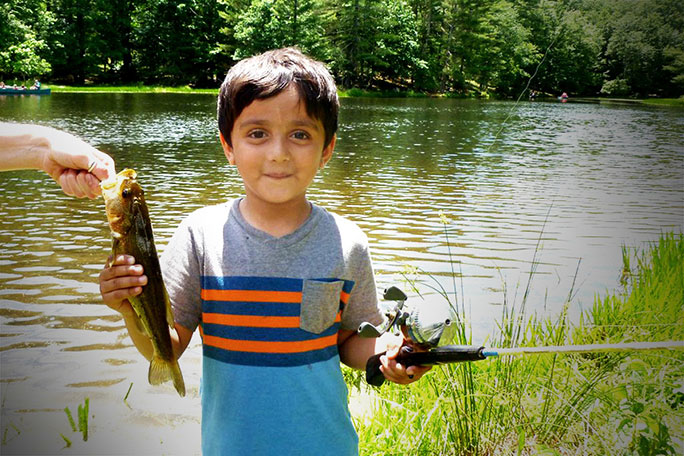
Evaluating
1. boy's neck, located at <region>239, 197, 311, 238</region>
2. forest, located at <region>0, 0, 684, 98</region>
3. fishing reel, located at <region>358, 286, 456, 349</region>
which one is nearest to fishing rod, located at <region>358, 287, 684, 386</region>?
fishing reel, located at <region>358, 286, 456, 349</region>

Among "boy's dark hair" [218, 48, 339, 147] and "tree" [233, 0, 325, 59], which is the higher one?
"tree" [233, 0, 325, 59]

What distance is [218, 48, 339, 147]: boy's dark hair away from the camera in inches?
71.9

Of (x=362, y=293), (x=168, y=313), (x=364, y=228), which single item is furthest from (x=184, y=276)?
(x=364, y=228)

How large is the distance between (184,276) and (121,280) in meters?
0.24

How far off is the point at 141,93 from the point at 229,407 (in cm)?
5114

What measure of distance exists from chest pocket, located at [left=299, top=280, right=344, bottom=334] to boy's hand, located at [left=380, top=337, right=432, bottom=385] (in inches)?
8.5

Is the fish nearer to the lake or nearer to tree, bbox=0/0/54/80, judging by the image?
the lake

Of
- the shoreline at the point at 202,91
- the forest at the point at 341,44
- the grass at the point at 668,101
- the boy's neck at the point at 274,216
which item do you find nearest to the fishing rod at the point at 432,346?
the boy's neck at the point at 274,216

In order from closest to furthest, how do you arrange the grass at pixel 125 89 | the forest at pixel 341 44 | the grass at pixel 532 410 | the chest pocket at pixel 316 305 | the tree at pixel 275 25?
the chest pocket at pixel 316 305 → the grass at pixel 532 410 → the forest at pixel 341 44 → the grass at pixel 125 89 → the tree at pixel 275 25

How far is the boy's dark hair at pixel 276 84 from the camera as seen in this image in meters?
1.83

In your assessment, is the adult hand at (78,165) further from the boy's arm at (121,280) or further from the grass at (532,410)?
the grass at (532,410)

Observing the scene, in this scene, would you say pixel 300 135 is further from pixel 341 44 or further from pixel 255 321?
pixel 341 44

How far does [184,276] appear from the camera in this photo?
181 centimetres

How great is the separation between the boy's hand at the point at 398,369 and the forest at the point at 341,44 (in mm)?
43485
